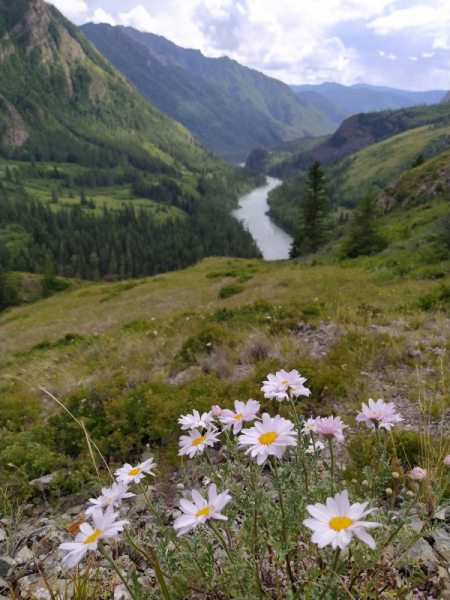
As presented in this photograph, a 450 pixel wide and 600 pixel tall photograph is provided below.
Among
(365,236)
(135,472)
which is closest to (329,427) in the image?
(135,472)

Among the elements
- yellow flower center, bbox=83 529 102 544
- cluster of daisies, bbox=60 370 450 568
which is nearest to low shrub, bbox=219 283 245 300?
cluster of daisies, bbox=60 370 450 568

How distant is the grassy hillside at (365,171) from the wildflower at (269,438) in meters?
129

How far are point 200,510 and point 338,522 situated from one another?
0.64m

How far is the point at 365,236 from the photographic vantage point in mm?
28578

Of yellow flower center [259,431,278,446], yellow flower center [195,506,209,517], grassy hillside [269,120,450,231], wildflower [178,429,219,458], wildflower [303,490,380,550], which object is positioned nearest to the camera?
wildflower [303,490,380,550]

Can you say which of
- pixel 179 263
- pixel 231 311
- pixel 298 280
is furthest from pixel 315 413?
pixel 179 263

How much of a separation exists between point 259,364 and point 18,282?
95.2 metres

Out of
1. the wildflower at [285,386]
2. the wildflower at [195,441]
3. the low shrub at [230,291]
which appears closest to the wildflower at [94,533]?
the wildflower at [195,441]

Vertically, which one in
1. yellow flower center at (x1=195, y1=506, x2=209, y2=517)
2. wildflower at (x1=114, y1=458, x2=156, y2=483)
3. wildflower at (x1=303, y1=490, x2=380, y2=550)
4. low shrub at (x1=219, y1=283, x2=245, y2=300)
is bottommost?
low shrub at (x1=219, y1=283, x2=245, y2=300)

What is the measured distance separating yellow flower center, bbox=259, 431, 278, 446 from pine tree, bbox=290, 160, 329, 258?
151ft

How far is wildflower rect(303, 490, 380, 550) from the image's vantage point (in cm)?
126

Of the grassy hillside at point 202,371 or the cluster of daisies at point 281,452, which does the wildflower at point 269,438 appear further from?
the grassy hillside at point 202,371

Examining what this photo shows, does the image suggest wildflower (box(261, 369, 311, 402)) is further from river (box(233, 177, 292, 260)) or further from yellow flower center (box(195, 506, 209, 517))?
river (box(233, 177, 292, 260))

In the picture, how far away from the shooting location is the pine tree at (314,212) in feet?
151
